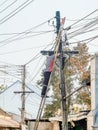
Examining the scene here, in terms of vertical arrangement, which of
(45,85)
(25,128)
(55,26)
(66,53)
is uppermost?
(55,26)

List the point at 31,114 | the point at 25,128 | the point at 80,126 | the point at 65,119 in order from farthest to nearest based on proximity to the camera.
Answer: the point at 31,114
the point at 25,128
the point at 80,126
the point at 65,119

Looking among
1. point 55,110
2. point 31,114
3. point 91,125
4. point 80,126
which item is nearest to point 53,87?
point 55,110

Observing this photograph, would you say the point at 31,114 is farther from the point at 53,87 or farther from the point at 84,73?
the point at 84,73

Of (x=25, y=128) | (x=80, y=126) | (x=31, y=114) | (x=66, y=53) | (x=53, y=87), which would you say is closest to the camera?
(x=66, y=53)

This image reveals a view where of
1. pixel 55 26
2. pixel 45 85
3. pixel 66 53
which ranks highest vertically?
pixel 55 26

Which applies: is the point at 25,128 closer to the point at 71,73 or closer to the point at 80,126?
the point at 71,73

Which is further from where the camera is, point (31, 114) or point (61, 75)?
point (31, 114)

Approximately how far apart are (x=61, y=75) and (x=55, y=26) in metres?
2.55

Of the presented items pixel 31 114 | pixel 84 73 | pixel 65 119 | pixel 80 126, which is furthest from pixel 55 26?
pixel 31 114

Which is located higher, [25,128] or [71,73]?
[71,73]

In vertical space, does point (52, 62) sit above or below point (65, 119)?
above

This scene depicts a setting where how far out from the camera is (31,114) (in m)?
51.7

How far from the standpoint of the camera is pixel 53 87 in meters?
41.1

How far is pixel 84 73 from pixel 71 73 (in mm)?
1367
